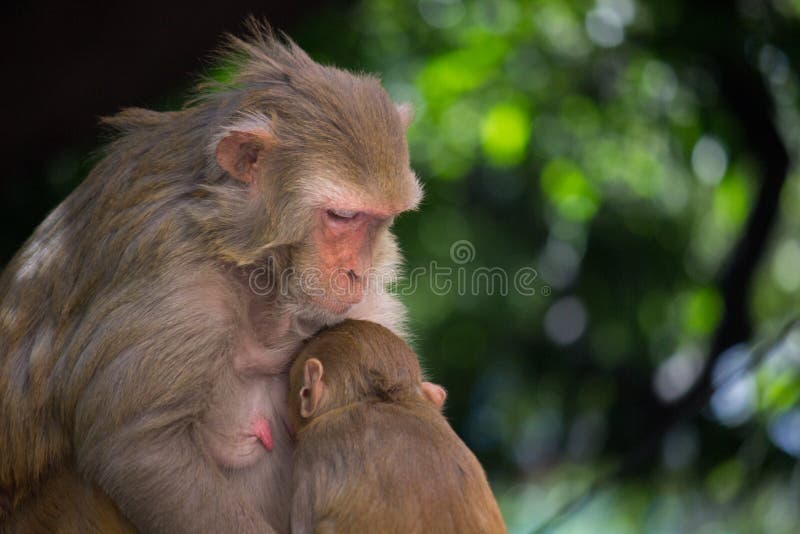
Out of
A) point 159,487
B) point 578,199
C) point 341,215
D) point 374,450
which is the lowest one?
point 159,487

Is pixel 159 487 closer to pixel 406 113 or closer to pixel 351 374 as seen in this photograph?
pixel 351 374

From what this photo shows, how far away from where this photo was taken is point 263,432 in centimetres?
407

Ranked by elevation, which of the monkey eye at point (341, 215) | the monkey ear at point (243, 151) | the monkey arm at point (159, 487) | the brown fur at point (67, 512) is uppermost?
the monkey ear at point (243, 151)

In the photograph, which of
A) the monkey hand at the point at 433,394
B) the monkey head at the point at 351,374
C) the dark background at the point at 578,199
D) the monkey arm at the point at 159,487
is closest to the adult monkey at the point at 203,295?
the monkey arm at the point at 159,487

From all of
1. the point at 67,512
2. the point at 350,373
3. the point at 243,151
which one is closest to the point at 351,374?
the point at 350,373

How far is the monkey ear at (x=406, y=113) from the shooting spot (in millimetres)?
4410

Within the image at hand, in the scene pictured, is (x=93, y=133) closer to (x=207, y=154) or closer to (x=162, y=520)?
(x=207, y=154)

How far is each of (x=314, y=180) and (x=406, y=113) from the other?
2.38ft

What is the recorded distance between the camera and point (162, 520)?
3.70 metres

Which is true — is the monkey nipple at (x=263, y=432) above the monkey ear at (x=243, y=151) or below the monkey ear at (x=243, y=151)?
below

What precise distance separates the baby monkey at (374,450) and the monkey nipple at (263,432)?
111 mm

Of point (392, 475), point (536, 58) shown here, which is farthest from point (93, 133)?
point (392, 475)

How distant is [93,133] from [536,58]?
3.66m

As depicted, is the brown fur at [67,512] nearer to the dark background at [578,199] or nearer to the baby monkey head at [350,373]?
the baby monkey head at [350,373]
